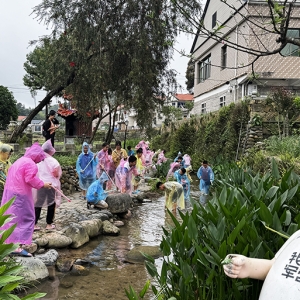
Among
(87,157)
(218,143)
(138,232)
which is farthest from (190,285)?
(218,143)

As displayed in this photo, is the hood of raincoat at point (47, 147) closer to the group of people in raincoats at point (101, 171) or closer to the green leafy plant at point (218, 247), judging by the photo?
the group of people in raincoats at point (101, 171)

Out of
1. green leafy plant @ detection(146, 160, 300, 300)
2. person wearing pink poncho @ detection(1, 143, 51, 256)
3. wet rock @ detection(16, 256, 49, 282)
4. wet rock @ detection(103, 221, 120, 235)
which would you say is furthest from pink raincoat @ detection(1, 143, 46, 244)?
green leafy plant @ detection(146, 160, 300, 300)

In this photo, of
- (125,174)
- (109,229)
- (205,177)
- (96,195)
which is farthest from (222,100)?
(109,229)

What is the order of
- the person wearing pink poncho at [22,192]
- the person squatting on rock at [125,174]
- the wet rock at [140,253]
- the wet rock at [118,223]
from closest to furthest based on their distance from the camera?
the person wearing pink poncho at [22,192], the wet rock at [140,253], the wet rock at [118,223], the person squatting on rock at [125,174]

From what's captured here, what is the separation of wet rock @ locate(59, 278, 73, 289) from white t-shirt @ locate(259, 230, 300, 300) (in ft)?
12.1

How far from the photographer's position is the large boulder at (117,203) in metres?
8.91

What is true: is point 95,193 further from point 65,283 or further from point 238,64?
point 238,64

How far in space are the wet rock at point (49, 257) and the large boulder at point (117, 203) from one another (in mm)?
3401

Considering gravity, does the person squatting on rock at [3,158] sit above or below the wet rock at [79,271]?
above

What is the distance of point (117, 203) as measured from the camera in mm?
8961

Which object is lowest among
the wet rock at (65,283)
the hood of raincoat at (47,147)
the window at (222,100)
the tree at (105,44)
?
the wet rock at (65,283)

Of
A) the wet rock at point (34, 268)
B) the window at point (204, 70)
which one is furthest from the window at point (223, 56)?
the wet rock at point (34, 268)

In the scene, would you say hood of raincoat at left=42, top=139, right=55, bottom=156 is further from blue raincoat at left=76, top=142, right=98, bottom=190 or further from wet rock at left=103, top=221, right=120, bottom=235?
blue raincoat at left=76, top=142, right=98, bottom=190

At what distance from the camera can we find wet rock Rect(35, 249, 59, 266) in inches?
209
